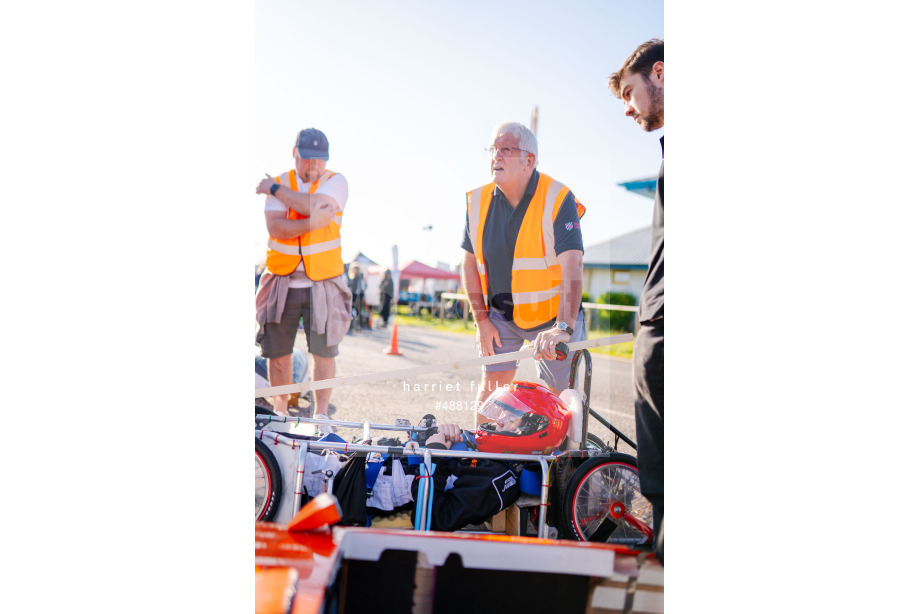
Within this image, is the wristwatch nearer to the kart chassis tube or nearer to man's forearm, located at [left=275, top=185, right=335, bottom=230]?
the kart chassis tube

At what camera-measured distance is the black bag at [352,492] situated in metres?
1.94

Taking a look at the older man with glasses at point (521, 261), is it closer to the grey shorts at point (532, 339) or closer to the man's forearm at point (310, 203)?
the grey shorts at point (532, 339)

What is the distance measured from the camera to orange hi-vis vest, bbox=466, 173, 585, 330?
7.02ft

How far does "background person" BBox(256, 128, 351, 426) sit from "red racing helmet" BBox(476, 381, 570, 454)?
2.38 ft

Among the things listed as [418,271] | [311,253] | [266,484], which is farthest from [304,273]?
[266,484]

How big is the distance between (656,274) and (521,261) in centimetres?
62

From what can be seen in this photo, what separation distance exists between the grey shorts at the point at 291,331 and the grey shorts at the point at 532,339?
0.75 m

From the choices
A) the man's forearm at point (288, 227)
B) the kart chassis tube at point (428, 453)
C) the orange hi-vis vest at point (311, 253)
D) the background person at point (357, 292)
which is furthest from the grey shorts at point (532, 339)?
the man's forearm at point (288, 227)

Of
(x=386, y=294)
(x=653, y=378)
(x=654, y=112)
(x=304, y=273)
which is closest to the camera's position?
(x=653, y=378)

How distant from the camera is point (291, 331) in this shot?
234 cm

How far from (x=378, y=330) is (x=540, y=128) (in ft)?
3.72

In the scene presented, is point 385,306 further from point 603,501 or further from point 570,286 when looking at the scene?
point 603,501

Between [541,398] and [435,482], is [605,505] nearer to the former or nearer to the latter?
[541,398]

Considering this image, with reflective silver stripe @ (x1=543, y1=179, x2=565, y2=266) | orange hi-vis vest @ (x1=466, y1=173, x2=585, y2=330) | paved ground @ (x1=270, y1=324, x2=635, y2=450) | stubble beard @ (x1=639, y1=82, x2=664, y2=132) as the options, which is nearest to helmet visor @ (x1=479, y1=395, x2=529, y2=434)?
paved ground @ (x1=270, y1=324, x2=635, y2=450)
